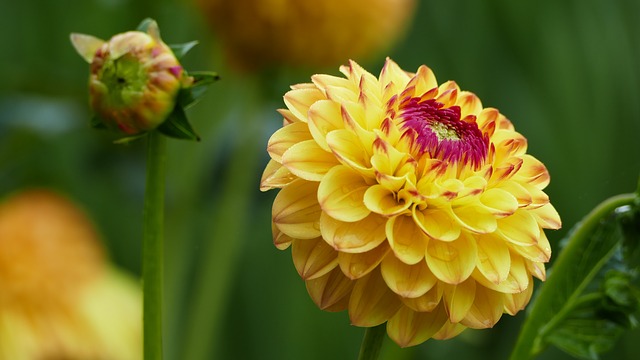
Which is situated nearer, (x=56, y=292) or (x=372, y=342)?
(x=372, y=342)

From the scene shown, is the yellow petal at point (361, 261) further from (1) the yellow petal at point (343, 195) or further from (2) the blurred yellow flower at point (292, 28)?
(2) the blurred yellow flower at point (292, 28)

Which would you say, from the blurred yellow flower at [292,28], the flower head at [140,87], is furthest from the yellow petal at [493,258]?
the blurred yellow flower at [292,28]

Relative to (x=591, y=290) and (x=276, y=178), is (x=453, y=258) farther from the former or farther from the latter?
(x=591, y=290)

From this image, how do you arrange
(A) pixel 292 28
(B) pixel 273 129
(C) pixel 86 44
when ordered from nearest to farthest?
(C) pixel 86 44
(A) pixel 292 28
(B) pixel 273 129

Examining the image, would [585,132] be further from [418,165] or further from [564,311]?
[418,165]

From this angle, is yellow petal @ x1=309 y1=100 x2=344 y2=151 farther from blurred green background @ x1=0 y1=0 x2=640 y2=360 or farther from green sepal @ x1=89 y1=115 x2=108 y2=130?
blurred green background @ x1=0 y1=0 x2=640 y2=360

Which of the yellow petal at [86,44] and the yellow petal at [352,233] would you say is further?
the yellow petal at [86,44]

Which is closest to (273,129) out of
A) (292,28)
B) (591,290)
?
(292,28)
